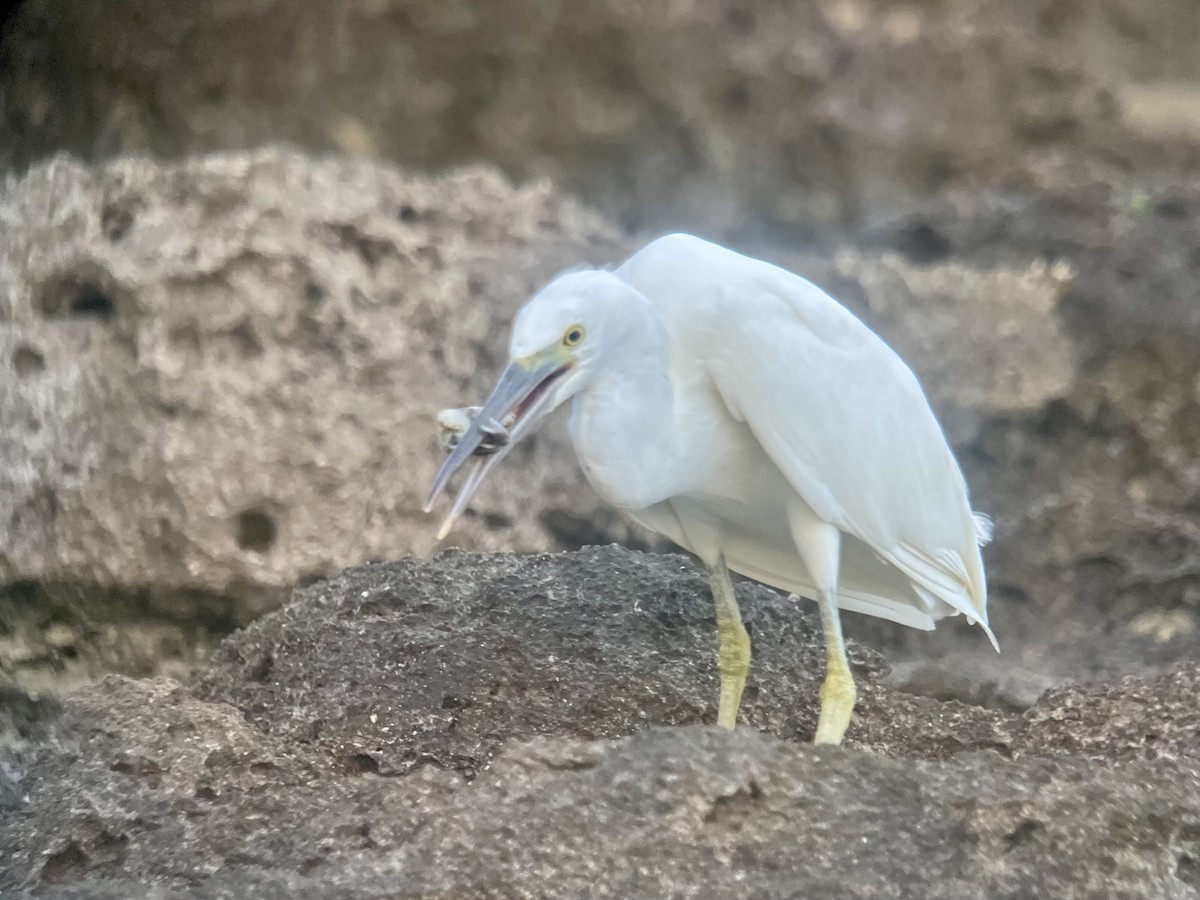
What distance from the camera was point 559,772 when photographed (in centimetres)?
97

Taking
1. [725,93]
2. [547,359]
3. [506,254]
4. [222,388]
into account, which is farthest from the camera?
[725,93]

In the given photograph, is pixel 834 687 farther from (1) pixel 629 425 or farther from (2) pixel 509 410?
(2) pixel 509 410

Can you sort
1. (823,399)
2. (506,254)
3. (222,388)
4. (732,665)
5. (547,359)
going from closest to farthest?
(547,359) < (823,399) < (732,665) < (222,388) < (506,254)

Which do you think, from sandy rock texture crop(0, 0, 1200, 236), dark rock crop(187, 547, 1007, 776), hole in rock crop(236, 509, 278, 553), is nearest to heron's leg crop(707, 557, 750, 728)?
dark rock crop(187, 547, 1007, 776)

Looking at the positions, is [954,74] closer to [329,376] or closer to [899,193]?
[899,193]

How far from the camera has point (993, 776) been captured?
0.97 meters

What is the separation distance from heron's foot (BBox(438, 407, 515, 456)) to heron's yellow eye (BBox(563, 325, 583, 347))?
94 millimetres

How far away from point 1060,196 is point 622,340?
5.02 feet

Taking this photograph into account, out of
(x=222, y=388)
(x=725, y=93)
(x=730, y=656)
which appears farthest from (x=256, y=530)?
(x=725, y=93)

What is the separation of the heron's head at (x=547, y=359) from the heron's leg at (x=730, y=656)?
1.34ft

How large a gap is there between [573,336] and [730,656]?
505 mm

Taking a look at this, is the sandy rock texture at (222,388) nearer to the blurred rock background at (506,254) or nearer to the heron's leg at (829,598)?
the blurred rock background at (506,254)

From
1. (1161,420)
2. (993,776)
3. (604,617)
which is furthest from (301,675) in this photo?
(1161,420)

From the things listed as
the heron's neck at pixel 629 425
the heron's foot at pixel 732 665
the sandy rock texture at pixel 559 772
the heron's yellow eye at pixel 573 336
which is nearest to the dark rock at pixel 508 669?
the sandy rock texture at pixel 559 772
